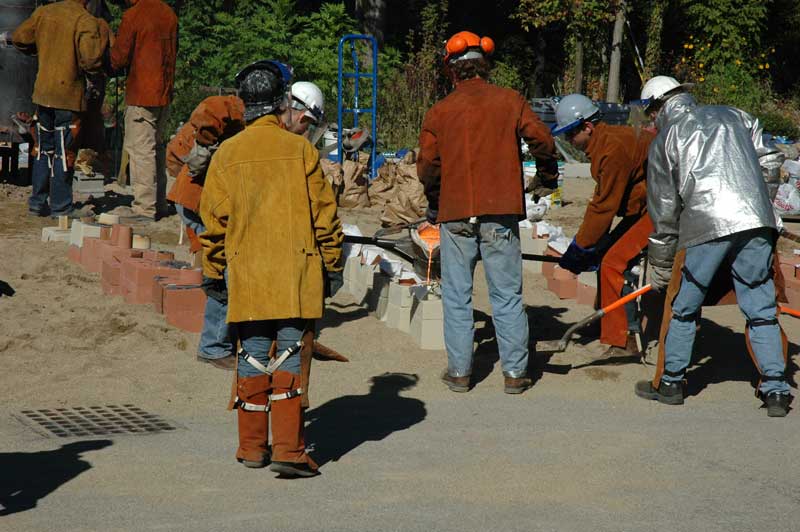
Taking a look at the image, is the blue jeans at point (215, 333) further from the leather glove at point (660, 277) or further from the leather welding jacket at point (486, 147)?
the leather glove at point (660, 277)

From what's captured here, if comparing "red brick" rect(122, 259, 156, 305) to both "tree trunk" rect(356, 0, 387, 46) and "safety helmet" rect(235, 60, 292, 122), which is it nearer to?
"safety helmet" rect(235, 60, 292, 122)

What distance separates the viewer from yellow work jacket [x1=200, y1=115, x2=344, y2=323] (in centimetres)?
478

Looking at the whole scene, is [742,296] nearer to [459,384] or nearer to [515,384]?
[515,384]

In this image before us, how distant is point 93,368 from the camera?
6512 millimetres

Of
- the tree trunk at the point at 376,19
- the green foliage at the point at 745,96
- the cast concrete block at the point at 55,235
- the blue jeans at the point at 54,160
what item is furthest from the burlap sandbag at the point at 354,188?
the green foliage at the point at 745,96

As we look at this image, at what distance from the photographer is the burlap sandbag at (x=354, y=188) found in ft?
40.8

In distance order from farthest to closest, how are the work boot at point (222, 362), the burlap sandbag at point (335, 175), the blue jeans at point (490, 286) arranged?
1. the burlap sandbag at point (335, 175)
2. the work boot at point (222, 362)
3. the blue jeans at point (490, 286)

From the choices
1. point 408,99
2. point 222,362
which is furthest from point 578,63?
point 222,362

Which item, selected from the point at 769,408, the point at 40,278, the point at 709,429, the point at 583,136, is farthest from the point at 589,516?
the point at 40,278

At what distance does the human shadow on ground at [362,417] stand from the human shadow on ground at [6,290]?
2918 mm

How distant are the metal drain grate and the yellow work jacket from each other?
1020mm

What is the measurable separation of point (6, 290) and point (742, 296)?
194 inches

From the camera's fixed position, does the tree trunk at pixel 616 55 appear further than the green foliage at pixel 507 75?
No

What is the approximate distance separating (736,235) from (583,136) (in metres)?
1.37
